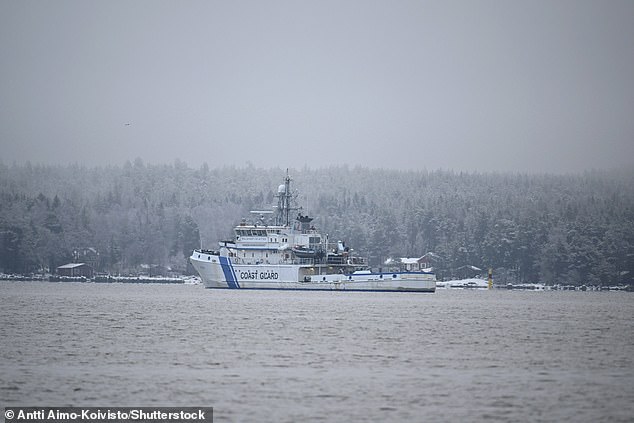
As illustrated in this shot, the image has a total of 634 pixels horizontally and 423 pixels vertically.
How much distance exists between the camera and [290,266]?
11062cm

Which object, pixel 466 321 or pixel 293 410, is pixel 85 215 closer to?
pixel 466 321

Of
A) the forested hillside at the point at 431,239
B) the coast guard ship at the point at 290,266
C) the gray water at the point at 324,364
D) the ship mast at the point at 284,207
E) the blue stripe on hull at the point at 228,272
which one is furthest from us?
the forested hillside at the point at 431,239

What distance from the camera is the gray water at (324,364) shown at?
3303 cm

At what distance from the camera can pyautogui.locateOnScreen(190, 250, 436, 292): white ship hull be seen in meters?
110

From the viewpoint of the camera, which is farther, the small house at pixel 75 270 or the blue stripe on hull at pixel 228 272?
the small house at pixel 75 270

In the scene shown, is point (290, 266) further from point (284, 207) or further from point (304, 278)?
point (284, 207)

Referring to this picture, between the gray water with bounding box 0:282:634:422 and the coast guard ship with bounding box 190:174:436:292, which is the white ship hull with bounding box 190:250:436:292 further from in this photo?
the gray water with bounding box 0:282:634:422

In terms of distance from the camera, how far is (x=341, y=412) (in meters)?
32.0

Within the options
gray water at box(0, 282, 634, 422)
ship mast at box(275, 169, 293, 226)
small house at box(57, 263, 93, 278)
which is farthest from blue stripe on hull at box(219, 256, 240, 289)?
small house at box(57, 263, 93, 278)

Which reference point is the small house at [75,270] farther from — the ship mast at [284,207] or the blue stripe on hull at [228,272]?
the ship mast at [284,207]

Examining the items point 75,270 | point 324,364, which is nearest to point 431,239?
point 75,270

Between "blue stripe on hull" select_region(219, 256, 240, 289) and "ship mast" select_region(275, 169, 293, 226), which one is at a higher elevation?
"ship mast" select_region(275, 169, 293, 226)

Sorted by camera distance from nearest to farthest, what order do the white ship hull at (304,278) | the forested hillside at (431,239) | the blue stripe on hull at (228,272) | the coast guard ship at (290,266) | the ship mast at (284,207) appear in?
the white ship hull at (304,278) < the coast guard ship at (290,266) < the blue stripe on hull at (228,272) < the ship mast at (284,207) < the forested hillside at (431,239)

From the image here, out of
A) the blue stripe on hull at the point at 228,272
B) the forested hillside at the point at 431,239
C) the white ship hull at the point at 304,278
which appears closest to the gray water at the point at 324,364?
the white ship hull at the point at 304,278
